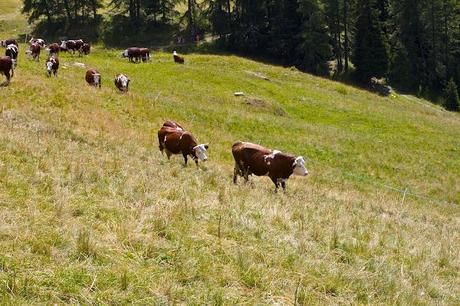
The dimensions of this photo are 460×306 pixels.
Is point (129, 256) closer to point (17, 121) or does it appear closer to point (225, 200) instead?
point (225, 200)

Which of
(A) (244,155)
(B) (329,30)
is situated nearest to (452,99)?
(B) (329,30)

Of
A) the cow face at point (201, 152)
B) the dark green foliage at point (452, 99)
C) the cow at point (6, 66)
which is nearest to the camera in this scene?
the cow face at point (201, 152)

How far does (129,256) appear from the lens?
271 inches

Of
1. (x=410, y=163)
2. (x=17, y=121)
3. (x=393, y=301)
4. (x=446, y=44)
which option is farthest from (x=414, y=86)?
(x=393, y=301)

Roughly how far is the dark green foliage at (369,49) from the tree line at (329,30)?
12 centimetres

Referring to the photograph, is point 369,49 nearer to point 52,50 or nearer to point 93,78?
point 52,50

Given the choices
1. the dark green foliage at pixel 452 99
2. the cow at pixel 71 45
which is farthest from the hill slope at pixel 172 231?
the dark green foliage at pixel 452 99

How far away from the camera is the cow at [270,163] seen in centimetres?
1558

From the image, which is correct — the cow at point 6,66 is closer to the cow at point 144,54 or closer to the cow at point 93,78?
the cow at point 93,78

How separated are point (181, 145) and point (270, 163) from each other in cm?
376

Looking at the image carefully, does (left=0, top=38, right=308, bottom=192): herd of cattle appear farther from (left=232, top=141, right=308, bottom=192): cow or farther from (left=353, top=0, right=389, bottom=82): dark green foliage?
(left=353, top=0, right=389, bottom=82): dark green foliage

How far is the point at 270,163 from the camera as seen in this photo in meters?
15.6

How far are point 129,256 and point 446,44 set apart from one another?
2920 inches

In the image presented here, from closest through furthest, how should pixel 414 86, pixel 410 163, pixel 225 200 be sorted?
pixel 225 200
pixel 410 163
pixel 414 86
